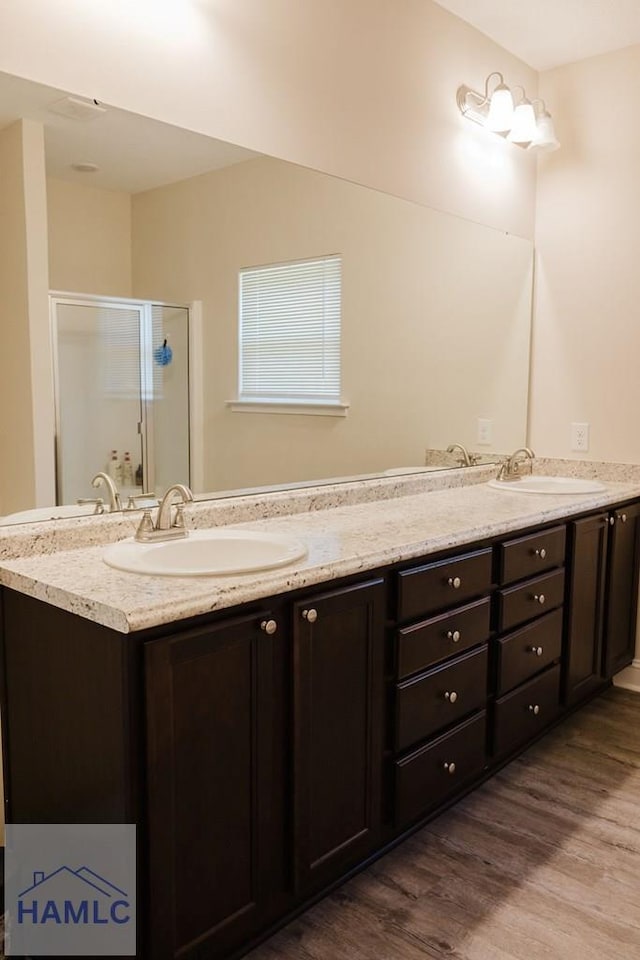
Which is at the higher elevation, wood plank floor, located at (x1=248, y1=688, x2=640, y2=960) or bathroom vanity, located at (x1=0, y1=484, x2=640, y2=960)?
bathroom vanity, located at (x1=0, y1=484, x2=640, y2=960)

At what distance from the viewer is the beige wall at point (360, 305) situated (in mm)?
2061

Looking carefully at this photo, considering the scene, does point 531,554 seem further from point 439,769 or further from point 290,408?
point 290,408

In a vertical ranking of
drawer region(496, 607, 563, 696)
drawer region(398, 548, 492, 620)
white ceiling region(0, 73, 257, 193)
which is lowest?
drawer region(496, 607, 563, 696)

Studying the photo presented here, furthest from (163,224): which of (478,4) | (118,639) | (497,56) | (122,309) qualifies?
(497,56)

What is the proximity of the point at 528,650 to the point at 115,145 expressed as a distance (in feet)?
6.03

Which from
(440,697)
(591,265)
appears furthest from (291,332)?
(591,265)

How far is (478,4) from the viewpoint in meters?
2.70

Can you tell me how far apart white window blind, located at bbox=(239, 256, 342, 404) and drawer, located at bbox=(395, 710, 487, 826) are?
1067 mm

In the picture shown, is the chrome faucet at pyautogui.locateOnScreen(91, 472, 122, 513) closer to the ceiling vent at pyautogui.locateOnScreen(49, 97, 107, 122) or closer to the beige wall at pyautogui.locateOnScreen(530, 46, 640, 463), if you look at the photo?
the ceiling vent at pyautogui.locateOnScreen(49, 97, 107, 122)

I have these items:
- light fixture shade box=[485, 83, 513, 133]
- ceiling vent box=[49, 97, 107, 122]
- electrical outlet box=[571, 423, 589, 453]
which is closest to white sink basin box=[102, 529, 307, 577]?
ceiling vent box=[49, 97, 107, 122]

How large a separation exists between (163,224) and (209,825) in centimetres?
141

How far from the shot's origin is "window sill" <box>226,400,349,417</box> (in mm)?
2207

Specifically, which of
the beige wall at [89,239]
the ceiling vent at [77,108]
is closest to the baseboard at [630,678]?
the beige wall at [89,239]

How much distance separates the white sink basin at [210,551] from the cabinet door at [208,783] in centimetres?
25
